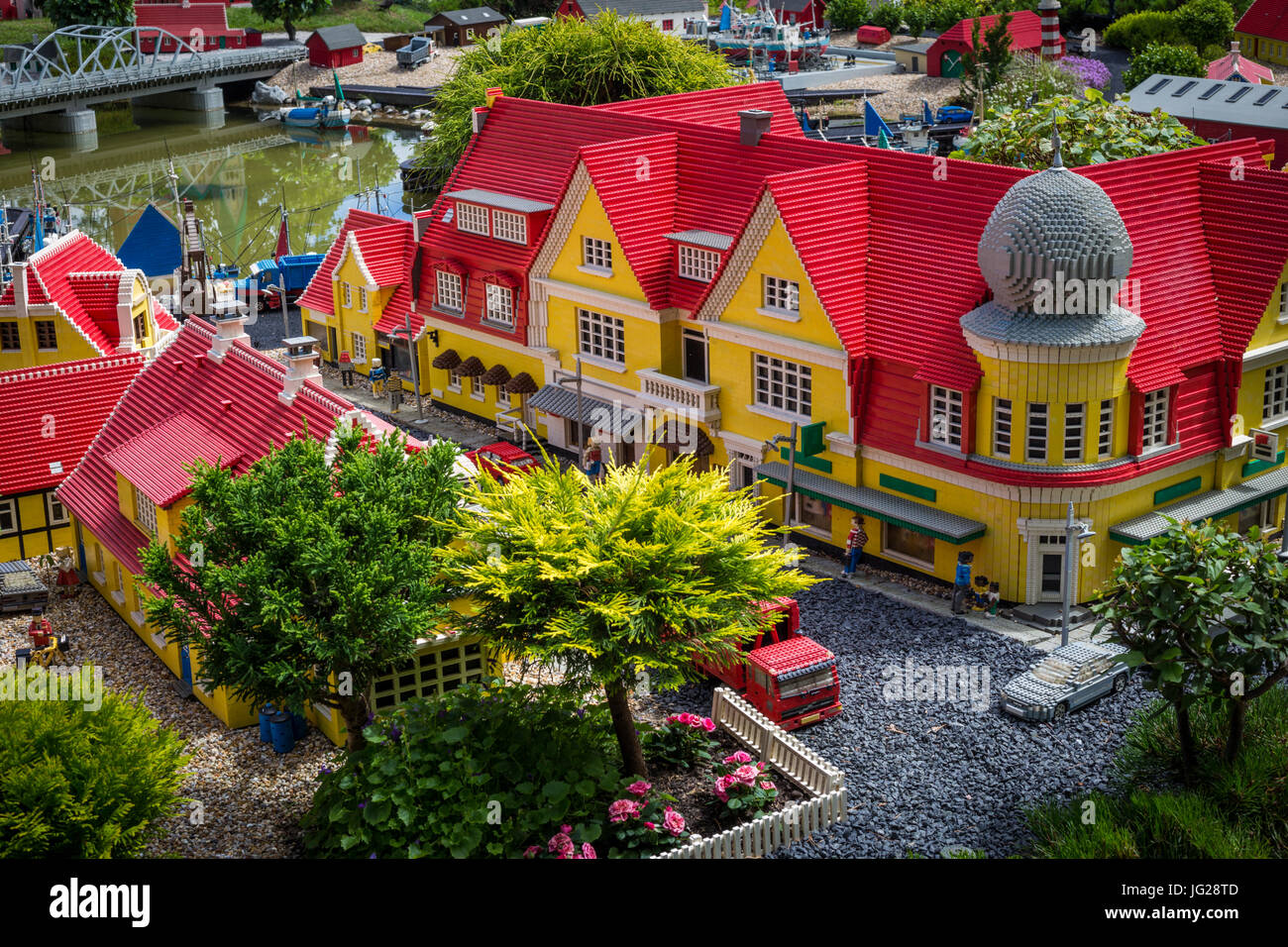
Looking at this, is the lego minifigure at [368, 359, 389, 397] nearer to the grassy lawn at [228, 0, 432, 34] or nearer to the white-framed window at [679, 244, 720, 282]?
the white-framed window at [679, 244, 720, 282]

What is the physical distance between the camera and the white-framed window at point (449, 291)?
58.0m

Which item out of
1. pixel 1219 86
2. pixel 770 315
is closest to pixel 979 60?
pixel 1219 86

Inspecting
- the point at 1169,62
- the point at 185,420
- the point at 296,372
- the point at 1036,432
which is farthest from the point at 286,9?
the point at 1036,432

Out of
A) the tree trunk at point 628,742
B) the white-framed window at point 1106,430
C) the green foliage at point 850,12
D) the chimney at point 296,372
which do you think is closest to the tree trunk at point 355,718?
the tree trunk at point 628,742

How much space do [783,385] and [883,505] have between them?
5146 mm

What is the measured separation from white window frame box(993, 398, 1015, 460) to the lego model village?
69mm

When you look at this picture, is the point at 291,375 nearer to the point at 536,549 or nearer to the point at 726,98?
the point at 536,549

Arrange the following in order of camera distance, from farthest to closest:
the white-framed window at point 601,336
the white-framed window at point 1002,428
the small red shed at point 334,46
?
the small red shed at point 334,46 < the white-framed window at point 601,336 < the white-framed window at point 1002,428

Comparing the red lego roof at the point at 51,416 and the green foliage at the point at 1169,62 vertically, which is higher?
the green foliage at the point at 1169,62

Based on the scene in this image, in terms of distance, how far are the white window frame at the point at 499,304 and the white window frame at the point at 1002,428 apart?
20831 mm

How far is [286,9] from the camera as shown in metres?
160

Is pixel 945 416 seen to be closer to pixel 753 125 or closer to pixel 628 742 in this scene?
pixel 753 125

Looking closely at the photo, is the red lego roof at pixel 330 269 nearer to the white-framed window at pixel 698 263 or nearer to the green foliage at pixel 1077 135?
the white-framed window at pixel 698 263

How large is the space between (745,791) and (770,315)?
17779mm
